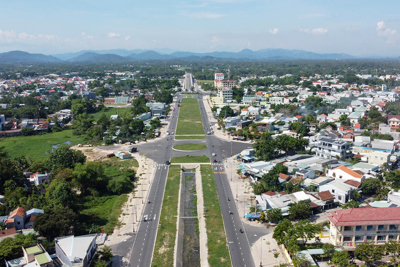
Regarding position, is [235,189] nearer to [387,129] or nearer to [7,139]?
[387,129]

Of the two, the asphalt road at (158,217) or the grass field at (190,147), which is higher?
the grass field at (190,147)

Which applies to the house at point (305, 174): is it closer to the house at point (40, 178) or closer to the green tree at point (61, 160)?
the green tree at point (61, 160)

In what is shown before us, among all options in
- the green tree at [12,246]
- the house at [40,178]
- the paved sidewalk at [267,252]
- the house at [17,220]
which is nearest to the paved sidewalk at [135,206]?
the green tree at [12,246]

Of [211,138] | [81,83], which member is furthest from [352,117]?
[81,83]

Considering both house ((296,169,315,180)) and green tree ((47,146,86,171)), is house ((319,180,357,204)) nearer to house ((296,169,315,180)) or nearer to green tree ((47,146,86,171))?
house ((296,169,315,180))

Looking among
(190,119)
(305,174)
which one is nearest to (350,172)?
(305,174)
